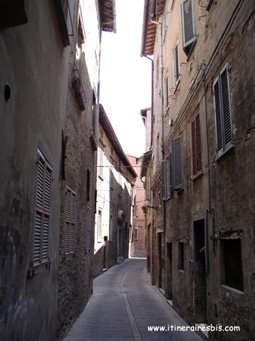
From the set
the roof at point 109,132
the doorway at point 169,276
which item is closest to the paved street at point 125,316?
the doorway at point 169,276

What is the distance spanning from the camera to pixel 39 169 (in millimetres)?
5324

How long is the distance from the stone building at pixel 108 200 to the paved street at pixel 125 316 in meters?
4.18

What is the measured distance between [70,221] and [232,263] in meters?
3.92

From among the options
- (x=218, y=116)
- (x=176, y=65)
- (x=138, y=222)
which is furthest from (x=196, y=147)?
(x=138, y=222)

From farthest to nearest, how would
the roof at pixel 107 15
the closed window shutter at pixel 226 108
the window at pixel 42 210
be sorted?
the roof at pixel 107 15 < the closed window shutter at pixel 226 108 < the window at pixel 42 210

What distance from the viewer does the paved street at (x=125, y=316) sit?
8539 millimetres

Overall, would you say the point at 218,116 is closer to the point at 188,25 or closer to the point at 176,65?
the point at 188,25

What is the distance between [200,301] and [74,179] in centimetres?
385

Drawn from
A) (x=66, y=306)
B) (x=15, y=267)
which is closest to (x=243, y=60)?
(x=15, y=267)

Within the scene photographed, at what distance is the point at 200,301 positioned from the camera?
846cm

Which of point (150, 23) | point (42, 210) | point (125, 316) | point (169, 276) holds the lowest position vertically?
point (125, 316)

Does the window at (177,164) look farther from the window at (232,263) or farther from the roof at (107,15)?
the roof at (107,15)

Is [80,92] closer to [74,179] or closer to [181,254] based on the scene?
[74,179]

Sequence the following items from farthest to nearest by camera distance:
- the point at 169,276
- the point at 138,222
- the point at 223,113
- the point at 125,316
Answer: the point at 138,222
the point at 169,276
the point at 125,316
the point at 223,113
